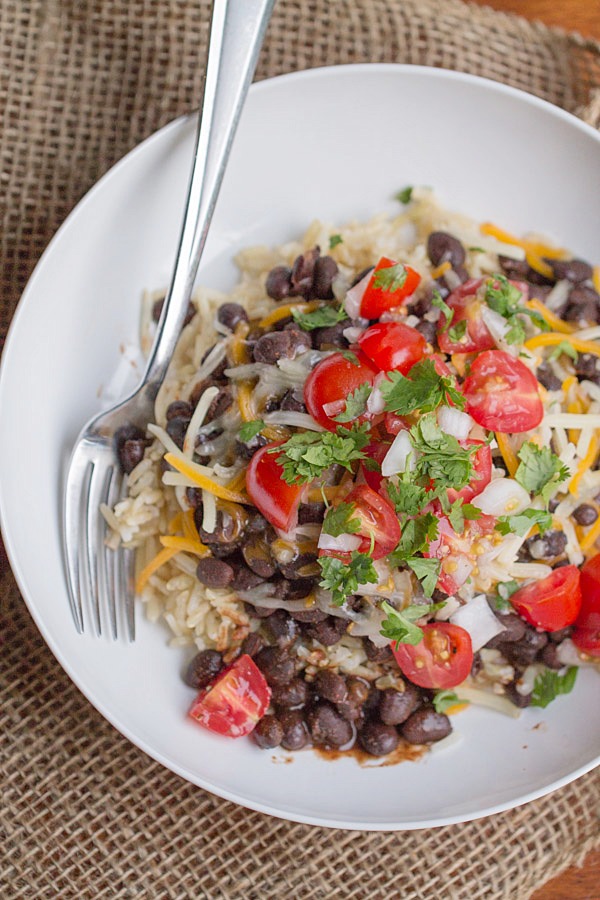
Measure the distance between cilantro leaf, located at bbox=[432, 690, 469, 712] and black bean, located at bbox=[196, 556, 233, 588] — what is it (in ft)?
3.73

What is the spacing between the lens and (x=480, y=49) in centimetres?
520

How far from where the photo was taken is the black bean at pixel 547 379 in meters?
4.30

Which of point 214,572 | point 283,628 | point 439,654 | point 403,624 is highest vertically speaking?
point 403,624

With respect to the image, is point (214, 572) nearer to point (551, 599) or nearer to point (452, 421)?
point (452, 421)

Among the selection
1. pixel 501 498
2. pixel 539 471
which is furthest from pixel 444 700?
pixel 539 471

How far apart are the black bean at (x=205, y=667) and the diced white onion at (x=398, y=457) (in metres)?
1.25

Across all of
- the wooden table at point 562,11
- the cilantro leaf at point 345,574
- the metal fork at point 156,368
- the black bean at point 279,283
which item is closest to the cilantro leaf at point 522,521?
the cilantro leaf at point 345,574

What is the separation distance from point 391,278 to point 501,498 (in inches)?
43.9

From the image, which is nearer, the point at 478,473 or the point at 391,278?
the point at 478,473

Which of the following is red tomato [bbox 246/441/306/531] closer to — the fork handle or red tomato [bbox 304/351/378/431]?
red tomato [bbox 304/351/378/431]

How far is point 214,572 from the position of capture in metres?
4.05

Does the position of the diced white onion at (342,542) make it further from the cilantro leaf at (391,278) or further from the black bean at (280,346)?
the cilantro leaf at (391,278)

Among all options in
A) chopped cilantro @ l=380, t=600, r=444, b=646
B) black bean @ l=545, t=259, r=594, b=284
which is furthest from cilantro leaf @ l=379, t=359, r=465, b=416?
black bean @ l=545, t=259, r=594, b=284

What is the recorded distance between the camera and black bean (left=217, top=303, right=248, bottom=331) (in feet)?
14.6
